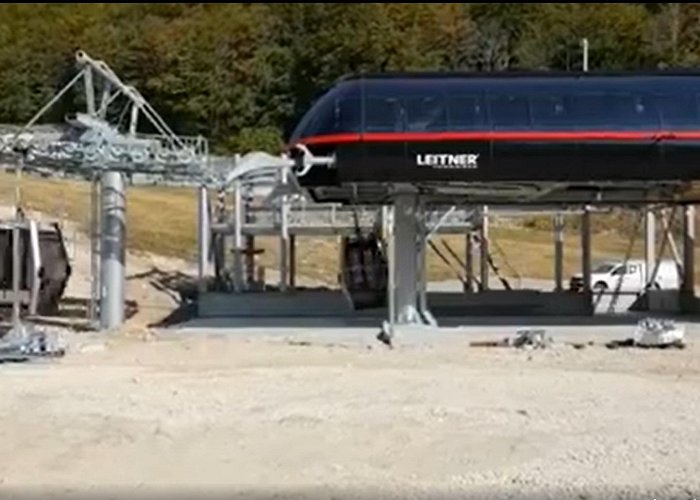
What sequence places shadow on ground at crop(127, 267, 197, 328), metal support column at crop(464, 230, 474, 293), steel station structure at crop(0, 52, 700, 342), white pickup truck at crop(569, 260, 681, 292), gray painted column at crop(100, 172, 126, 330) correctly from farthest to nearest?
metal support column at crop(464, 230, 474, 293)
white pickup truck at crop(569, 260, 681, 292)
shadow on ground at crop(127, 267, 197, 328)
gray painted column at crop(100, 172, 126, 330)
steel station structure at crop(0, 52, 700, 342)

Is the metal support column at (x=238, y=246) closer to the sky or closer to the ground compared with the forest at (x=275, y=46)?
closer to the ground

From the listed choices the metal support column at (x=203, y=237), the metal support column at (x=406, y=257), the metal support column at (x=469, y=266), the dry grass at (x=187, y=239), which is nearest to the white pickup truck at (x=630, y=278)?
the metal support column at (x=469, y=266)

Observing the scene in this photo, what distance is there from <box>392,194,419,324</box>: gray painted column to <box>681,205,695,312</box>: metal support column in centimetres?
885

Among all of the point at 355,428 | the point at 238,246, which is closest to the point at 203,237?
the point at 238,246

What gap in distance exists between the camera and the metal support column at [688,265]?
A: 35906 millimetres

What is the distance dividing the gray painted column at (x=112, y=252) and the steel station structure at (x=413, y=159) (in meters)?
0.03

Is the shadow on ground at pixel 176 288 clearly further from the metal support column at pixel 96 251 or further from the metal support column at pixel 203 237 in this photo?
the metal support column at pixel 96 251

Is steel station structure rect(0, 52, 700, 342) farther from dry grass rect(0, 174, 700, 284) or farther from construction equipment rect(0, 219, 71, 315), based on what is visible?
dry grass rect(0, 174, 700, 284)

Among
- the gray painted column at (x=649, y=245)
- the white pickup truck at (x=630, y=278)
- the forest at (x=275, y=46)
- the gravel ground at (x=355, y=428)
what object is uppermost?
the forest at (x=275, y=46)

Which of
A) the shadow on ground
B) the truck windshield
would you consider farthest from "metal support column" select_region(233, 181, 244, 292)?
the truck windshield

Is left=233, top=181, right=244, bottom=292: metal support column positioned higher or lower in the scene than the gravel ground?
higher

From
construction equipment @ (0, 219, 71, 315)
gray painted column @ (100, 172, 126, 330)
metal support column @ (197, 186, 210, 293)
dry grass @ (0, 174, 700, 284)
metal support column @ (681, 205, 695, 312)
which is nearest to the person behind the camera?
construction equipment @ (0, 219, 71, 315)

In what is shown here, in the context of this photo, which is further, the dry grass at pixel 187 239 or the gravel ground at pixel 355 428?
the dry grass at pixel 187 239

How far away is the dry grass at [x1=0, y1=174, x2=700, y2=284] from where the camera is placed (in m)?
50.0
